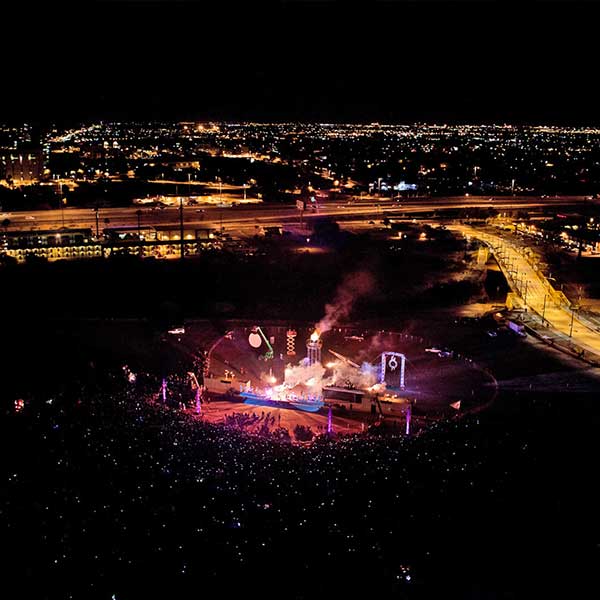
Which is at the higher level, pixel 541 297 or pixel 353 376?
pixel 541 297

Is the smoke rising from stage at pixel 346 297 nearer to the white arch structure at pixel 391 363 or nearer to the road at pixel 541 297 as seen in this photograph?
the white arch structure at pixel 391 363

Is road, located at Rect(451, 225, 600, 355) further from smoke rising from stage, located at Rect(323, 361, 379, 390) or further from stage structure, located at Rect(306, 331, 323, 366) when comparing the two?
stage structure, located at Rect(306, 331, 323, 366)

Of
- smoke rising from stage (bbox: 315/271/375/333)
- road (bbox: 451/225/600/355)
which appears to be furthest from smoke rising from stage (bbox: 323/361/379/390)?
road (bbox: 451/225/600/355)

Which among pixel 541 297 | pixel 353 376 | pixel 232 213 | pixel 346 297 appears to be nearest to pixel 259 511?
pixel 353 376

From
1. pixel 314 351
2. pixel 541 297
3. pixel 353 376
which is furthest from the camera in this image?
pixel 541 297

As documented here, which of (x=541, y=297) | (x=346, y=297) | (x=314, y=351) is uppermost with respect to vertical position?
(x=314, y=351)

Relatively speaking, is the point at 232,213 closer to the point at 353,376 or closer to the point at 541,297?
the point at 541,297

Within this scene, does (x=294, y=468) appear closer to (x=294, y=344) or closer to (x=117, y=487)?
(x=117, y=487)
